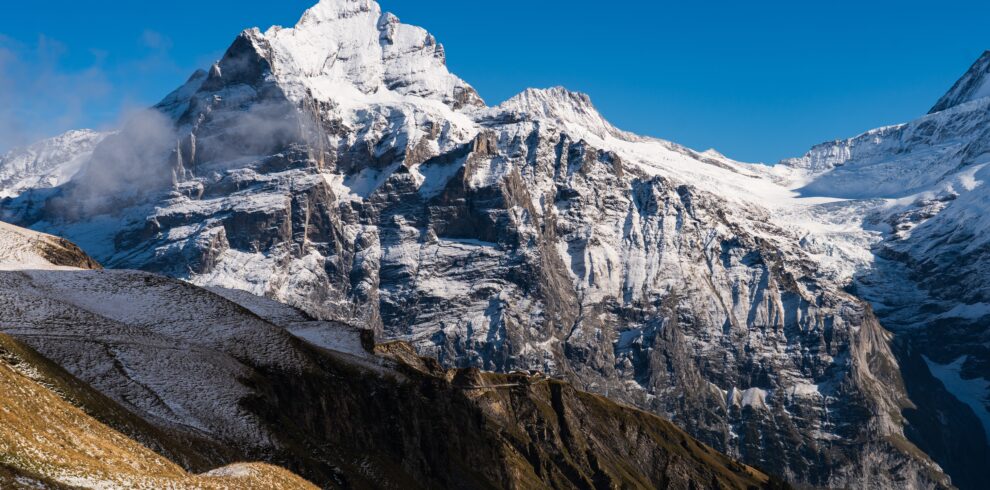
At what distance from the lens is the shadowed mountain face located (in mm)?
75250

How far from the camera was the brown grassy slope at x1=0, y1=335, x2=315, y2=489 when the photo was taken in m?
65.6

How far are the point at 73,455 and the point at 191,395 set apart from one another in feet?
135

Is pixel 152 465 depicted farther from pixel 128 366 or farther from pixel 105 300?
pixel 105 300

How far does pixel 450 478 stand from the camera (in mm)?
163375

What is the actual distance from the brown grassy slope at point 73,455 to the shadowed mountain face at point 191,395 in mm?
138

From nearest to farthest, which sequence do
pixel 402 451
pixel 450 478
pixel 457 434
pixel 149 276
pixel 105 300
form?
1. pixel 105 300
2. pixel 149 276
3. pixel 402 451
4. pixel 450 478
5. pixel 457 434

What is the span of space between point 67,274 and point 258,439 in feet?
146

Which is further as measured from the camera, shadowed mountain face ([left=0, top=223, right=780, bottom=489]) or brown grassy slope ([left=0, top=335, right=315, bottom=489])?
shadowed mountain face ([left=0, top=223, right=780, bottom=489])

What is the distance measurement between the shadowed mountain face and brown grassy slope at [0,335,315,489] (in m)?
0.14

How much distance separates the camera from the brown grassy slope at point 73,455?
65.6m

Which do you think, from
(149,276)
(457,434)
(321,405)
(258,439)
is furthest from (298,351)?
(457,434)

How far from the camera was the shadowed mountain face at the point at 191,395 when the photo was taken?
75.2 meters

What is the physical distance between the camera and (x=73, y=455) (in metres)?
70.2

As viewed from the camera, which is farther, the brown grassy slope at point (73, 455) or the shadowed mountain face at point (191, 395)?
the shadowed mountain face at point (191, 395)
